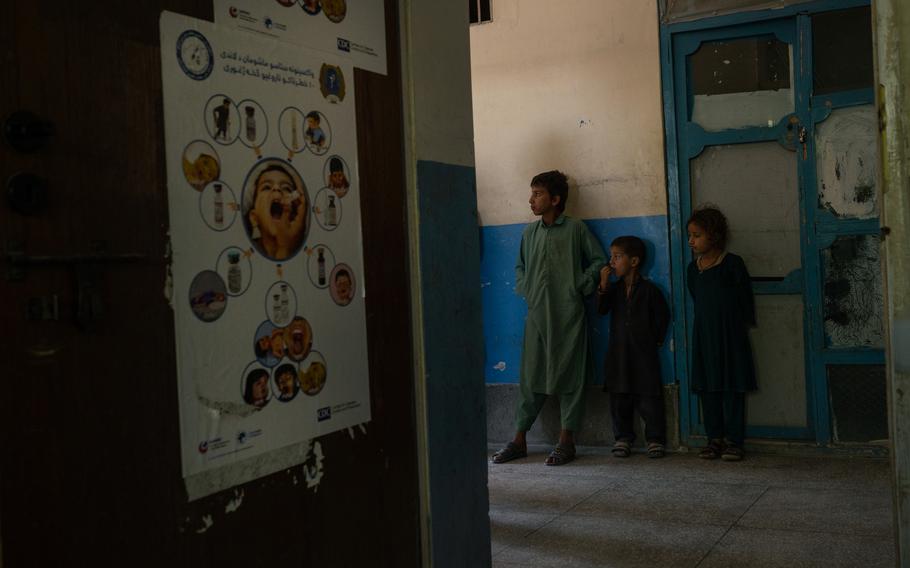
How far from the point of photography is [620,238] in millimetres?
5258

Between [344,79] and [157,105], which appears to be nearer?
[157,105]

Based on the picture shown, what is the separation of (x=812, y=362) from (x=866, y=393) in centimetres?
32

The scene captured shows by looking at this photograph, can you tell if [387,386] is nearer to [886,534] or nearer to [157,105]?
[157,105]

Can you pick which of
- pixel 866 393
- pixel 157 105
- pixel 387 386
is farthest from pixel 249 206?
pixel 866 393

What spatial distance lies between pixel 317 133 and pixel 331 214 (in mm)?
212

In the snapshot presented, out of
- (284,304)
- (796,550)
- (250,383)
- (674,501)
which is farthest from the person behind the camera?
(674,501)

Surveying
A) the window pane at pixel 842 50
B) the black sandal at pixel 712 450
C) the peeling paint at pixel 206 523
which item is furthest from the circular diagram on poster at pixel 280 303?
the window pane at pixel 842 50

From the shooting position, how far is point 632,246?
5227 millimetres

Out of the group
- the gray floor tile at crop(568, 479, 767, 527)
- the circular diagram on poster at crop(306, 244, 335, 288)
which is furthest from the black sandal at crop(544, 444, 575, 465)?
the circular diagram on poster at crop(306, 244, 335, 288)

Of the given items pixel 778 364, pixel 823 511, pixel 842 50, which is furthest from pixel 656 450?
pixel 842 50

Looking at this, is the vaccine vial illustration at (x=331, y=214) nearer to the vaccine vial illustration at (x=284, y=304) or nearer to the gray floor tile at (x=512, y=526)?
the vaccine vial illustration at (x=284, y=304)

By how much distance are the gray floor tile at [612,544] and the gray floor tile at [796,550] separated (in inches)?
3.5

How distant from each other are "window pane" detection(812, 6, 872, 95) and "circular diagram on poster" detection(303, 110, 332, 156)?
11.7 ft

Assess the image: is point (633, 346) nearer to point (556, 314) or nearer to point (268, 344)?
point (556, 314)
